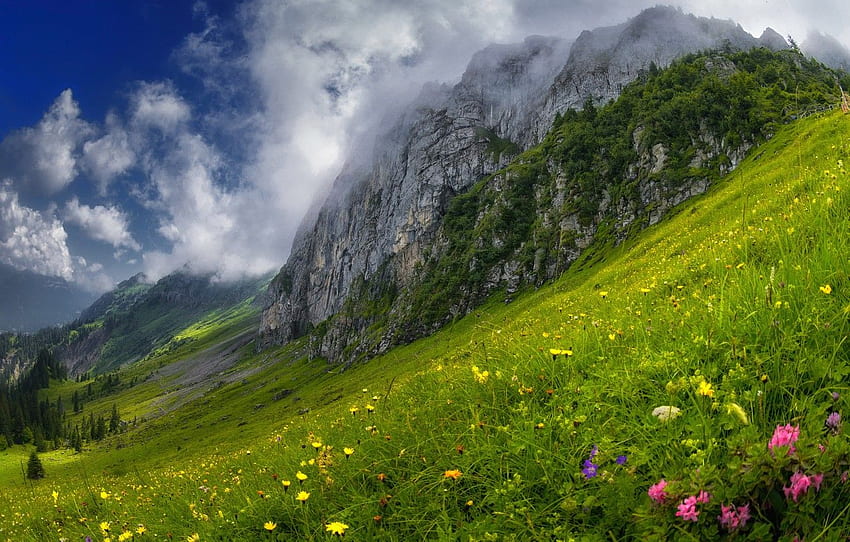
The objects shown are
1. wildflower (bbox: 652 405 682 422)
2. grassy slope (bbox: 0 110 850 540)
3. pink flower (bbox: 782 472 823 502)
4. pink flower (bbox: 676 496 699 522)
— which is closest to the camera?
pink flower (bbox: 782 472 823 502)

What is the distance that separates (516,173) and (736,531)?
590ft

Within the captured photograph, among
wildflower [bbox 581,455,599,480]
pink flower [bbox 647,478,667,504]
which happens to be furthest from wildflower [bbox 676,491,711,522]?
wildflower [bbox 581,455,599,480]

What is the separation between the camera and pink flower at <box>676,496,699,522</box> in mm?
2396

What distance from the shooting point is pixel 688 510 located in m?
2.45

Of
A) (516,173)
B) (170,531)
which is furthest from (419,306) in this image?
(170,531)

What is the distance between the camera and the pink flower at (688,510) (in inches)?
94.3

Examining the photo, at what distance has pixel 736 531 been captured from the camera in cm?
238

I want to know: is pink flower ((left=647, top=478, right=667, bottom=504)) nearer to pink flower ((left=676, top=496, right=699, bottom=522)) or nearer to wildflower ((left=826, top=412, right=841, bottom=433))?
pink flower ((left=676, top=496, right=699, bottom=522))

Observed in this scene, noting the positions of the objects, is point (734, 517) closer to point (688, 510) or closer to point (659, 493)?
point (688, 510)

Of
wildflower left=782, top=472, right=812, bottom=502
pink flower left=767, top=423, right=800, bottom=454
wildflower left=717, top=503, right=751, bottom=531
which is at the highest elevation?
pink flower left=767, top=423, right=800, bottom=454

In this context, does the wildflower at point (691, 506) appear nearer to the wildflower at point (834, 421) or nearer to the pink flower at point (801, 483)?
the pink flower at point (801, 483)

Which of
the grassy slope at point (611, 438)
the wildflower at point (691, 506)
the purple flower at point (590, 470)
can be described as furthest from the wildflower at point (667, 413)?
the wildflower at point (691, 506)

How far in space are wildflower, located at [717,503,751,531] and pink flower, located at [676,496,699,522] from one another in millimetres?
131

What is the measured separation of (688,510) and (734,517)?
0.76 ft
